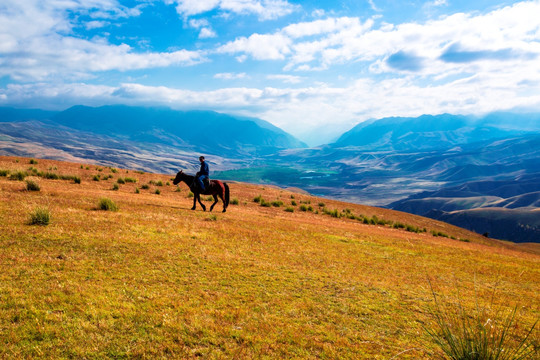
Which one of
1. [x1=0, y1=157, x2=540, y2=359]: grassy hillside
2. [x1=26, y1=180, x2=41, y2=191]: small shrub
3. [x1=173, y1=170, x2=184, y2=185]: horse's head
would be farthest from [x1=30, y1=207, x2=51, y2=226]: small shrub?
[x1=173, y1=170, x2=184, y2=185]: horse's head

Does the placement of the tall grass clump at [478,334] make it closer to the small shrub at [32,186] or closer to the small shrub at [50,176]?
the small shrub at [32,186]

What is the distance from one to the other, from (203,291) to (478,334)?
17.8 feet

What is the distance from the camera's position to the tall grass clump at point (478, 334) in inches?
153

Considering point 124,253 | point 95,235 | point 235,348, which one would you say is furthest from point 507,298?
point 95,235

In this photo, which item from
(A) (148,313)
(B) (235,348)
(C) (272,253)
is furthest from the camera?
(C) (272,253)

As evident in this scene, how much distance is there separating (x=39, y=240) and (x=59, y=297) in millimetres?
3758

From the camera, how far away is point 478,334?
436 centimetres

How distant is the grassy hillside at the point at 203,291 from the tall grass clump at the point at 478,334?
26 cm

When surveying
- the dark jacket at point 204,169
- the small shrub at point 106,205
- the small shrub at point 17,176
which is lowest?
the small shrub at point 106,205

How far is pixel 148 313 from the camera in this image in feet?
18.3

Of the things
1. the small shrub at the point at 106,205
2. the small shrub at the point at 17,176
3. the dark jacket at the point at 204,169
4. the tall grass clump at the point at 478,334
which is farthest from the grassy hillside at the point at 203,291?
the small shrub at the point at 17,176

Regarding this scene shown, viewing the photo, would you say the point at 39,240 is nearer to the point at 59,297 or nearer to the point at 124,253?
the point at 124,253

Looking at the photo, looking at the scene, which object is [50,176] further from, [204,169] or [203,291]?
[203,291]

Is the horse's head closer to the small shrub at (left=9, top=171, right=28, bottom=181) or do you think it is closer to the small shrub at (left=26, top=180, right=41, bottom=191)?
the small shrub at (left=26, top=180, right=41, bottom=191)
